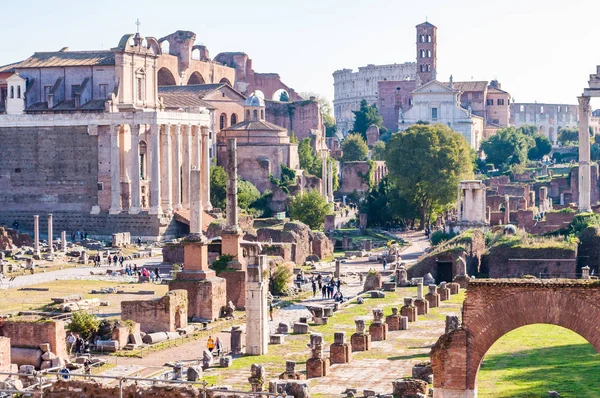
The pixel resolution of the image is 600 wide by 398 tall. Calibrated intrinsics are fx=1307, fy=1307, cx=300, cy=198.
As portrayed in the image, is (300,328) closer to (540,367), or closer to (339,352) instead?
(339,352)

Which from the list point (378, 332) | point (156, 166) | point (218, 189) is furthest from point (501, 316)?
point (218, 189)

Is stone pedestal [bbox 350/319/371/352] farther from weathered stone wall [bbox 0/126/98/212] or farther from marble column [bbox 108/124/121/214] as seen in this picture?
weathered stone wall [bbox 0/126/98/212]

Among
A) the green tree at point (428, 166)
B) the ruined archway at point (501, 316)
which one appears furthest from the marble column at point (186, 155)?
the ruined archway at point (501, 316)

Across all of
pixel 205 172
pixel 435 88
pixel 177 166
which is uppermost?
pixel 435 88

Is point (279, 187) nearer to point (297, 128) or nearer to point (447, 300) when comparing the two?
point (297, 128)

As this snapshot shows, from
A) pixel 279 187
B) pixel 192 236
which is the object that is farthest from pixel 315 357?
pixel 279 187

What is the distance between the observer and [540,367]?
86.5 ft

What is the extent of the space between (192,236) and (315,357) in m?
12.4

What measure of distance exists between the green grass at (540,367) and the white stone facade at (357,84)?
129 metres

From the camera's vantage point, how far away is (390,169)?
70812 millimetres

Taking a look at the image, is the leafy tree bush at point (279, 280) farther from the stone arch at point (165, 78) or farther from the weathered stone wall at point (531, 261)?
the stone arch at point (165, 78)

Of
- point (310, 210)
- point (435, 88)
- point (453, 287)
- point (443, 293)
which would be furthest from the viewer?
point (435, 88)

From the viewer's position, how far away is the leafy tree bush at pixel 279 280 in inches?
1697

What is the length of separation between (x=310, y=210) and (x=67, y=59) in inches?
627
